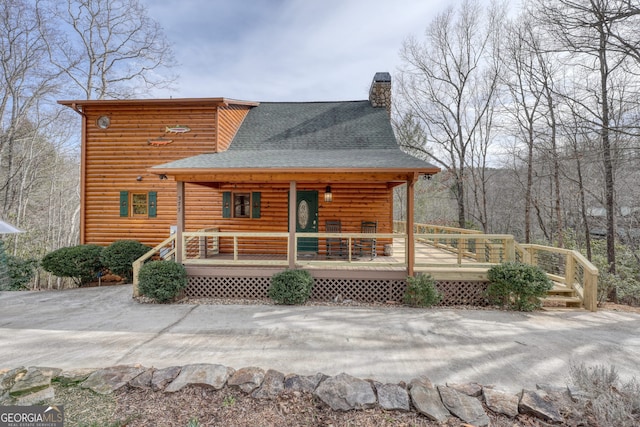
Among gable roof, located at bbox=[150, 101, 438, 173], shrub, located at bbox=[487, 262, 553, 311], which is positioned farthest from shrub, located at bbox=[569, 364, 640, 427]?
gable roof, located at bbox=[150, 101, 438, 173]

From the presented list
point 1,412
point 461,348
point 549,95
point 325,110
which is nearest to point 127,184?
point 325,110

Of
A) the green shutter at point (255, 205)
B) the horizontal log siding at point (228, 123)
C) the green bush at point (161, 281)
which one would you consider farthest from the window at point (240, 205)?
the green bush at point (161, 281)

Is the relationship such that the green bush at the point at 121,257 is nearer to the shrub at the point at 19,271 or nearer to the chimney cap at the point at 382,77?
the shrub at the point at 19,271

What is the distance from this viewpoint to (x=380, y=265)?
6.86m

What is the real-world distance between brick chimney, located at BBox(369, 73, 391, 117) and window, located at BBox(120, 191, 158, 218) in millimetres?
9518

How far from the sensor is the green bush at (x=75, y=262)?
8516 mm

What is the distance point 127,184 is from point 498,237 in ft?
39.9

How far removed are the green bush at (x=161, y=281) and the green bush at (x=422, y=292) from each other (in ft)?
18.0

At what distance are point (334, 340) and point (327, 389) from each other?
154 centimetres

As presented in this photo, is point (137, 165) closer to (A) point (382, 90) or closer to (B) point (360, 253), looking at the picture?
(B) point (360, 253)

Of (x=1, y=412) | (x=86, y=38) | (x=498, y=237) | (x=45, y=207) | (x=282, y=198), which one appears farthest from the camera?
(x=45, y=207)

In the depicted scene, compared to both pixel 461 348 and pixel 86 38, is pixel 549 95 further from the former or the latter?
pixel 86 38

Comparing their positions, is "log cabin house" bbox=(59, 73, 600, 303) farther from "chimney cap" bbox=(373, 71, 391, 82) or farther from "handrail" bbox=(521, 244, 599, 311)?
"handrail" bbox=(521, 244, 599, 311)

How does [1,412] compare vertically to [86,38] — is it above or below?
below
